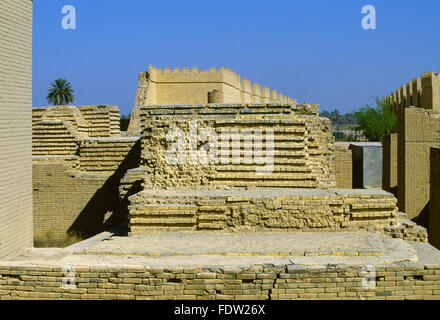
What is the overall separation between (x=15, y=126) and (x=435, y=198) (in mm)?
9013

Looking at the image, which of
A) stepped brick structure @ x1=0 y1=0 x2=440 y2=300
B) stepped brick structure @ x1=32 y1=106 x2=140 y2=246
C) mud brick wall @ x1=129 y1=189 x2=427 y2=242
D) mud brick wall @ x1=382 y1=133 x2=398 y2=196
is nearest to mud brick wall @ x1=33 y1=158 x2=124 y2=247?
stepped brick structure @ x1=32 y1=106 x2=140 y2=246

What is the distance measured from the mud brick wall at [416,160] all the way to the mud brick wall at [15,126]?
10.4 m

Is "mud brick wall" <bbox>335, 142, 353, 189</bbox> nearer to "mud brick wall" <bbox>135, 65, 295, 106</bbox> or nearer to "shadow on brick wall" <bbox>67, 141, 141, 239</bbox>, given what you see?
"shadow on brick wall" <bbox>67, 141, 141, 239</bbox>

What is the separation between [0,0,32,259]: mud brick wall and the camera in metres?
8.59

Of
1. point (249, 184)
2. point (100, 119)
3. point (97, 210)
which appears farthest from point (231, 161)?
point (100, 119)

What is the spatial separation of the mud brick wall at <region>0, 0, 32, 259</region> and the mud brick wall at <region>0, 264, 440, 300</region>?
368 centimetres

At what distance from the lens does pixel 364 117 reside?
33688 mm

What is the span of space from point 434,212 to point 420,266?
701 centimetres

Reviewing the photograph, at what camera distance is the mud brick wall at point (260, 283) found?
18.1ft

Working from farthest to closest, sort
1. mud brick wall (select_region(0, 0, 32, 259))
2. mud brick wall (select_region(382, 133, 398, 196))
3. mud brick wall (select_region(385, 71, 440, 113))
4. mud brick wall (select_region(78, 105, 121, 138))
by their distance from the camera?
mud brick wall (select_region(385, 71, 440, 113)) < mud brick wall (select_region(78, 105, 121, 138)) < mud brick wall (select_region(382, 133, 398, 196)) < mud brick wall (select_region(0, 0, 32, 259))

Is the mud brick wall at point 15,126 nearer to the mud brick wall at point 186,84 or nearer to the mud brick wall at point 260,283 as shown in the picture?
the mud brick wall at point 260,283

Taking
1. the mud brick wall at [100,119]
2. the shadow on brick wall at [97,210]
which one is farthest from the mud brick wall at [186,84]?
the shadow on brick wall at [97,210]

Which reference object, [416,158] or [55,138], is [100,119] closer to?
[55,138]
